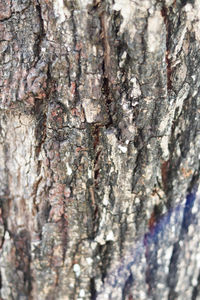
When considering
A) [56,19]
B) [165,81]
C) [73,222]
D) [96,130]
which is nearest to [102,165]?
[96,130]

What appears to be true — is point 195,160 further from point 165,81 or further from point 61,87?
point 61,87

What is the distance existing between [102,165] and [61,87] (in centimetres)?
33

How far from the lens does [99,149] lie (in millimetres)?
1257

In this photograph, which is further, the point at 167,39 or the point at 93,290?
the point at 93,290

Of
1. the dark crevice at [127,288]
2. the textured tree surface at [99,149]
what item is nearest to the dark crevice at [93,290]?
the textured tree surface at [99,149]

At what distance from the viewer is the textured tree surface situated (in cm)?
111

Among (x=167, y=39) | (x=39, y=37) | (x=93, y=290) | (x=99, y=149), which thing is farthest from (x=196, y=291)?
(x=39, y=37)

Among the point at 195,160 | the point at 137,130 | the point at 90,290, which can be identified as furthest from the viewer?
the point at 90,290

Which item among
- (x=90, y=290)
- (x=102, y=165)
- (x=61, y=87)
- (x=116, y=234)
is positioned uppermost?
(x=61, y=87)

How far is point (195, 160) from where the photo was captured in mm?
1324

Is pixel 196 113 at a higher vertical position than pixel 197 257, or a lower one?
higher

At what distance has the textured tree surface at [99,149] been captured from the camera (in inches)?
43.6

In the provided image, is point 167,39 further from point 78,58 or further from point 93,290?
point 93,290

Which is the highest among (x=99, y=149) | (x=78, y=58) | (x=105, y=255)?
(x=78, y=58)
